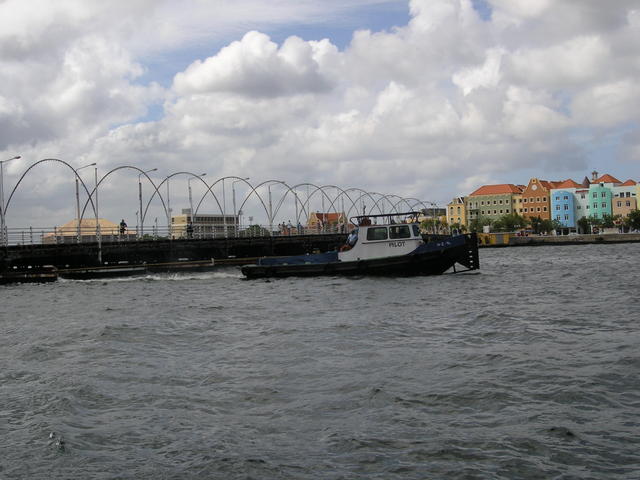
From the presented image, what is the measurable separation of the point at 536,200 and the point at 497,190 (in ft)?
42.2

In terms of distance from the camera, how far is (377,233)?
3944 centimetres

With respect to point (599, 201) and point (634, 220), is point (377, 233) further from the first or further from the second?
point (599, 201)

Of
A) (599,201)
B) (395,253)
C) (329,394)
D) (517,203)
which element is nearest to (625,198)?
(599,201)

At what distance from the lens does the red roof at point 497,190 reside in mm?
181750

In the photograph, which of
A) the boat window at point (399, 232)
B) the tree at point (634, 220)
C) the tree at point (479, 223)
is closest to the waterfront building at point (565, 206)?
the tree at point (479, 223)

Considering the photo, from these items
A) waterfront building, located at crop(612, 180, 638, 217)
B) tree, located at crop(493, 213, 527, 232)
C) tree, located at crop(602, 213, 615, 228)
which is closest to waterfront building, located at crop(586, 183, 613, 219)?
waterfront building, located at crop(612, 180, 638, 217)

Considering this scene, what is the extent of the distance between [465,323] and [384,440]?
11311 mm

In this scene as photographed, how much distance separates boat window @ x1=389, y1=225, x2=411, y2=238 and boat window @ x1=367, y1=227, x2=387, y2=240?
13.6 inches

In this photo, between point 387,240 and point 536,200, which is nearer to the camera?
point 387,240

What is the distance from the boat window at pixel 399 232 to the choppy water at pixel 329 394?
15628 millimetres

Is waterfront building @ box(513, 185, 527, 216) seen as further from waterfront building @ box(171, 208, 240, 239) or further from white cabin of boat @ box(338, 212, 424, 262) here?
white cabin of boat @ box(338, 212, 424, 262)

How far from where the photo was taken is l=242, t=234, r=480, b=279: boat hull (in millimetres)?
38562

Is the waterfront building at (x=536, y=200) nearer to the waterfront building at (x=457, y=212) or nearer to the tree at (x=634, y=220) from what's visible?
the waterfront building at (x=457, y=212)

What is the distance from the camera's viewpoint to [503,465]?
26.1ft
